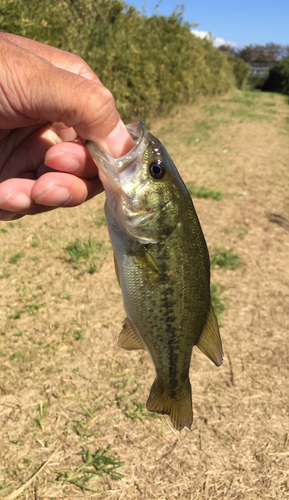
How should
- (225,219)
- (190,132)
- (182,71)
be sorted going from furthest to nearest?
(182,71), (190,132), (225,219)

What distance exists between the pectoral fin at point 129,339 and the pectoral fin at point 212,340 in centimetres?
29

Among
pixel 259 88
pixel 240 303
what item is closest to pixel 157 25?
pixel 240 303

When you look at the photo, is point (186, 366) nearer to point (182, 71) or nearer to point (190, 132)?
point (190, 132)

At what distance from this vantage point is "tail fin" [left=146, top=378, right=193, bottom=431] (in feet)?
5.78

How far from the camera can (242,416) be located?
295 centimetres

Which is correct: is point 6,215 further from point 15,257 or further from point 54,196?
point 15,257

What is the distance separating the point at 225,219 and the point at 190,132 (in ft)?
23.5

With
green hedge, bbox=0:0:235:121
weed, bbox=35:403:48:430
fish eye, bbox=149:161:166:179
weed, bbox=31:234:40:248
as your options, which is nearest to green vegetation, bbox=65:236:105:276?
weed, bbox=31:234:40:248

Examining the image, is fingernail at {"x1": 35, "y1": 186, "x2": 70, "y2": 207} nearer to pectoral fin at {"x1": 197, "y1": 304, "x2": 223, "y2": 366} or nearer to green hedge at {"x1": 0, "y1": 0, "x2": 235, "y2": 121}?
pectoral fin at {"x1": 197, "y1": 304, "x2": 223, "y2": 366}

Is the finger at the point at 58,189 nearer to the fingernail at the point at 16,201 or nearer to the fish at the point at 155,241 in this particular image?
the fingernail at the point at 16,201

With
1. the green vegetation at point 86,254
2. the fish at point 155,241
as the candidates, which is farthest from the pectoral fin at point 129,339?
the green vegetation at point 86,254

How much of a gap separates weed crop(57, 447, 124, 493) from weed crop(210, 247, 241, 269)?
2.75 metres

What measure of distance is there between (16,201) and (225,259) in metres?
3.47

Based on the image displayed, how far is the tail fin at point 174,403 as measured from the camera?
176 centimetres
